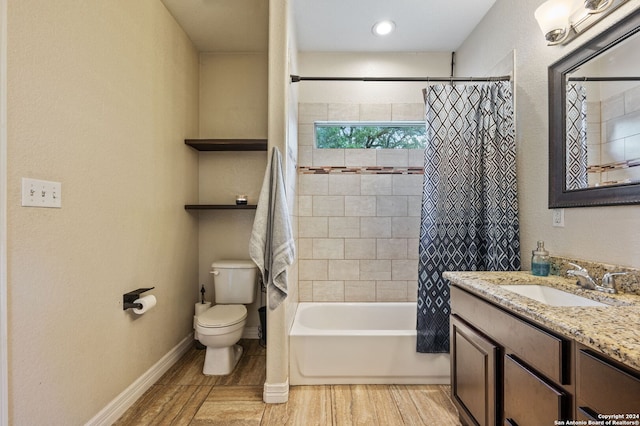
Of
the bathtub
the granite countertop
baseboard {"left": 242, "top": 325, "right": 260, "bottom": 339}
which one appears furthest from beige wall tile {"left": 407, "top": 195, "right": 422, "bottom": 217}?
baseboard {"left": 242, "top": 325, "right": 260, "bottom": 339}

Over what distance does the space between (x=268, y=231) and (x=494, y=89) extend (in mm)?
1756

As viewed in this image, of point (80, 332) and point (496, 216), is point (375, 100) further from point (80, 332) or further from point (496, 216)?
point (80, 332)

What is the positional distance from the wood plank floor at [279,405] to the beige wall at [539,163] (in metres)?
1.10

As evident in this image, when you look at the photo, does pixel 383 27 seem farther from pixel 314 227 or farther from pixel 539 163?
pixel 314 227

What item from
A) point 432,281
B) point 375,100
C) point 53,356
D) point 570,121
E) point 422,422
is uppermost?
point 375,100

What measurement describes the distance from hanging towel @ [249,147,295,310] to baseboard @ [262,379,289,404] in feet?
1.63

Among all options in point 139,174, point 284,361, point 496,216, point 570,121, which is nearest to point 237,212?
point 139,174

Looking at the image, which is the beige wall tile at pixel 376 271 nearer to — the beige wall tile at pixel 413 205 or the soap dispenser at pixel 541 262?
the beige wall tile at pixel 413 205

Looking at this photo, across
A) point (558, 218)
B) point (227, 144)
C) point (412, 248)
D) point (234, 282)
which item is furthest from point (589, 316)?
point (227, 144)

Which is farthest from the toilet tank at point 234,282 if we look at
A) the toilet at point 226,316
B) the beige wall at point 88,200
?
the beige wall at point 88,200

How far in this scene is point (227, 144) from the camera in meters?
2.64

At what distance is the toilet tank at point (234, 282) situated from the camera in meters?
2.60

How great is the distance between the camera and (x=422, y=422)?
1705 millimetres

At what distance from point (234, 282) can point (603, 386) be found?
2357mm
